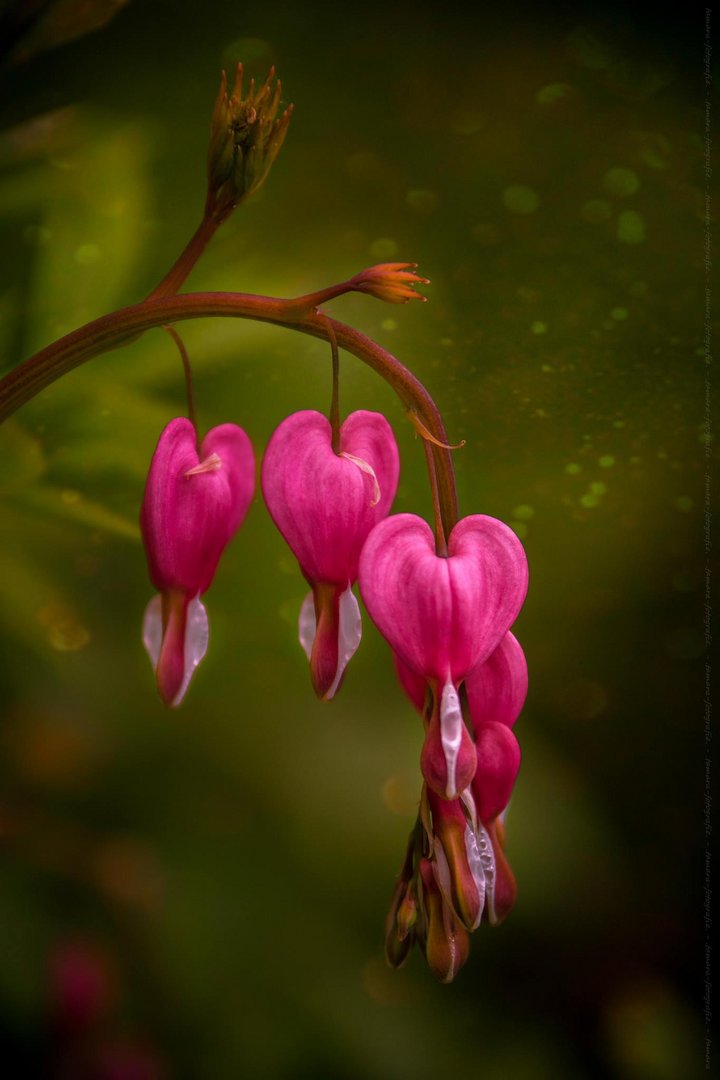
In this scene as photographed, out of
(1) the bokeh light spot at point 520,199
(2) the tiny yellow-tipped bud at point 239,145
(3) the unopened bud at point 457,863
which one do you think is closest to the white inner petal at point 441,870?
Answer: (3) the unopened bud at point 457,863

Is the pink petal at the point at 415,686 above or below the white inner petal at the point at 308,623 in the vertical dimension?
below

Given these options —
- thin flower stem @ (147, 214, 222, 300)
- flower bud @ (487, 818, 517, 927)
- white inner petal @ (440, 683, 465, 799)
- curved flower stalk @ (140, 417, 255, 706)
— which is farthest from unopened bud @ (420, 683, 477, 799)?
thin flower stem @ (147, 214, 222, 300)

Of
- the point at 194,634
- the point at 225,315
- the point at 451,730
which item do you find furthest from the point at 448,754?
the point at 225,315

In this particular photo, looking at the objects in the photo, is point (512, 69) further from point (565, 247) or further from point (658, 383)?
point (658, 383)

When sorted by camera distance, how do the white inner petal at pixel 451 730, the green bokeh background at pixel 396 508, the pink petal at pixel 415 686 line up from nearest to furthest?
the white inner petal at pixel 451 730, the pink petal at pixel 415 686, the green bokeh background at pixel 396 508

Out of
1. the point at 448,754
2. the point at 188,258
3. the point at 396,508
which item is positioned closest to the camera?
the point at 448,754

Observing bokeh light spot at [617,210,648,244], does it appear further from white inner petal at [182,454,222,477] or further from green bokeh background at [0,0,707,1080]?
white inner petal at [182,454,222,477]

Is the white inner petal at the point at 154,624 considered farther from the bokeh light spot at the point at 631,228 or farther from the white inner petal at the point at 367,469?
the bokeh light spot at the point at 631,228

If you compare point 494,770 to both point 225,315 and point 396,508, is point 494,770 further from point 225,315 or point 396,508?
point 396,508
